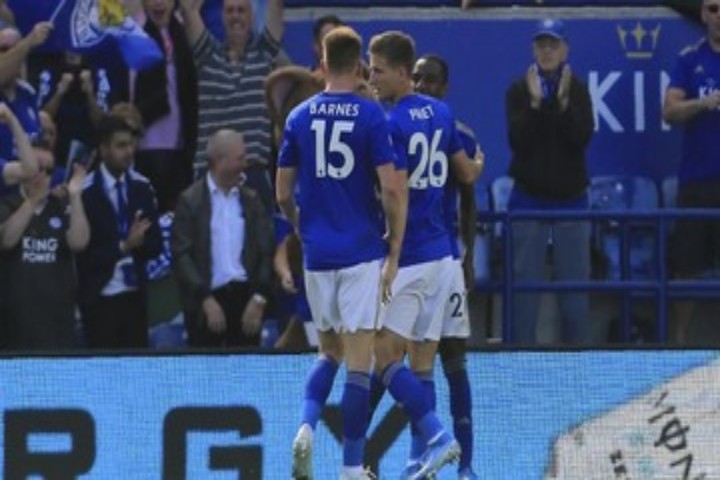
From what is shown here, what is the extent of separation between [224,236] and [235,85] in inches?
43.6

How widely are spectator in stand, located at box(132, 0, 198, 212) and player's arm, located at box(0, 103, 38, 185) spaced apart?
44.5 inches

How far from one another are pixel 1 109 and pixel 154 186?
1.46 meters

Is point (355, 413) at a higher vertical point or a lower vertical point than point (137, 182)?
lower

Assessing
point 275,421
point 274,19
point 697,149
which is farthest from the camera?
point 274,19

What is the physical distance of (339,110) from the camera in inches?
499

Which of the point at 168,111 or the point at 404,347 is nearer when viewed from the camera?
the point at 404,347

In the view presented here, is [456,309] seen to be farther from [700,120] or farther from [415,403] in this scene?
[700,120]

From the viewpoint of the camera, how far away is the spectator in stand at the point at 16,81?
15648 mm

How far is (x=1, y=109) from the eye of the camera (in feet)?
50.2

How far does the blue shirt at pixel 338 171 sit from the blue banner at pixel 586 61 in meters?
4.29

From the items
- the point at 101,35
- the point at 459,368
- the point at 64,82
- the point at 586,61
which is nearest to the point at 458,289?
the point at 459,368

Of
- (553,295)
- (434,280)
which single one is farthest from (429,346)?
(553,295)

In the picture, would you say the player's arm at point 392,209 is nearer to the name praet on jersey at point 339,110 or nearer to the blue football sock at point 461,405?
the name praet on jersey at point 339,110

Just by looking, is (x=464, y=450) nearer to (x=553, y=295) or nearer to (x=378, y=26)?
(x=553, y=295)
